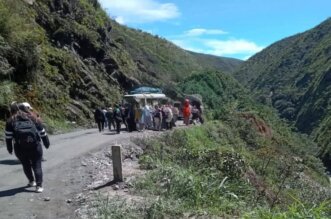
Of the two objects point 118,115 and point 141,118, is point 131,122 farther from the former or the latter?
point 118,115

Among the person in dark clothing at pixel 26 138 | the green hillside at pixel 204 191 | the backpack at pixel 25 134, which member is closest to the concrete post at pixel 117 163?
the green hillside at pixel 204 191

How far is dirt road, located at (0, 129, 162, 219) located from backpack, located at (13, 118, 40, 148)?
989mm

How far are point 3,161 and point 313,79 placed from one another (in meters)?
146

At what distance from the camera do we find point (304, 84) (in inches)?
6191

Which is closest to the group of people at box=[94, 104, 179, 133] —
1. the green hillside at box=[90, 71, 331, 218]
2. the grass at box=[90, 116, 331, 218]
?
the green hillside at box=[90, 71, 331, 218]

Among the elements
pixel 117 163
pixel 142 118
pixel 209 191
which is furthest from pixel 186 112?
pixel 209 191

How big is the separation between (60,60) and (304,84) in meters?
131

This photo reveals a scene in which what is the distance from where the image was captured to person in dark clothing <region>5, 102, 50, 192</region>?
9641 mm

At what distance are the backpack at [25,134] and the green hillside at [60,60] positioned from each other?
14358 millimetres

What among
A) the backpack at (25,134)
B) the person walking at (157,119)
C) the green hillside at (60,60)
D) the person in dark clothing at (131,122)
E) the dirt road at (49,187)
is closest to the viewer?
the dirt road at (49,187)

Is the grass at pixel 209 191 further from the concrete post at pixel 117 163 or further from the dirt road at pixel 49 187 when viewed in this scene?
the dirt road at pixel 49 187

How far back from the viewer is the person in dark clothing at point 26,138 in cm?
964

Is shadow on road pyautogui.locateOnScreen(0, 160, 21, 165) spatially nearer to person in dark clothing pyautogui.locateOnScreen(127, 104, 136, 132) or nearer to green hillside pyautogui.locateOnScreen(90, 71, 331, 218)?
green hillside pyautogui.locateOnScreen(90, 71, 331, 218)

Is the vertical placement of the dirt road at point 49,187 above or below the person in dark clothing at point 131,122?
below
